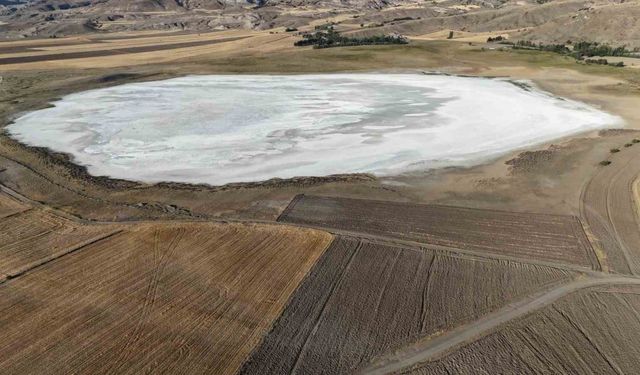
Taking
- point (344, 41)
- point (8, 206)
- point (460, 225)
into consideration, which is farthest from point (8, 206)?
point (344, 41)

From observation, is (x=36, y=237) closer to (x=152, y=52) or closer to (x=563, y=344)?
(x=563, y=344)

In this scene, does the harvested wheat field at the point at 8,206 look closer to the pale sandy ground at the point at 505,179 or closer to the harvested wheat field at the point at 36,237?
the harvested wheat field at the point at 36,237

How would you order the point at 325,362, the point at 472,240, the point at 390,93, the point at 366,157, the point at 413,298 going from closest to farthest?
the point at 325,362
the point at 413,298
the point at 472,240
the point at 366,157
the point at 390,93

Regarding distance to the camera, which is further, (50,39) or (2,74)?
(50,39)

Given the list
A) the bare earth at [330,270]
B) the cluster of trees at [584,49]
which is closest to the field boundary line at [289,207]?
the bare earth at [330,270]

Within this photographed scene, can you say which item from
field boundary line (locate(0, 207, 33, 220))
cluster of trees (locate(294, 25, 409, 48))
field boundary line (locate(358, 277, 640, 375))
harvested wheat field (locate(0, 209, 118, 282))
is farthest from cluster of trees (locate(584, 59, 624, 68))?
field boundary line (locate(0, 207, 33, 220))

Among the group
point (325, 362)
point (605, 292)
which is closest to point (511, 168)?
point (605, 292)

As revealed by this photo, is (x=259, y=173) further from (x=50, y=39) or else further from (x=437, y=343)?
(x=50, y=39)
